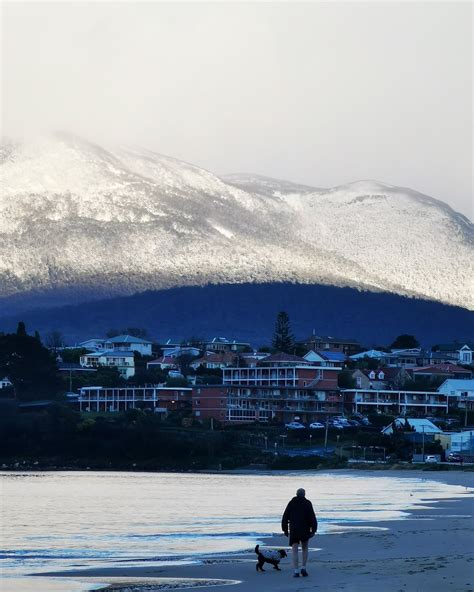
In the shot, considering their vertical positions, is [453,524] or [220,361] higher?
[220,361]

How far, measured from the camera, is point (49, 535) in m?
37.4

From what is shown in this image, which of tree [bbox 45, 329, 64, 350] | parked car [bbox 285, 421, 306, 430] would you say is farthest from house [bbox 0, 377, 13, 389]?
tree [bbox 45, 329, 64, 350]

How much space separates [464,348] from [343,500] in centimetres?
12341

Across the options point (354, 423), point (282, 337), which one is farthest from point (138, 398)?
point (282, 337)

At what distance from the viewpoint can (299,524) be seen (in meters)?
26.2

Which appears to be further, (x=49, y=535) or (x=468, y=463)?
(x=468, y=463)

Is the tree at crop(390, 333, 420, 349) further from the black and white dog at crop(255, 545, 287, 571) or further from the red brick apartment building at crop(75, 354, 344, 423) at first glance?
the black and white dog at crop(255, 545, 287, 571)

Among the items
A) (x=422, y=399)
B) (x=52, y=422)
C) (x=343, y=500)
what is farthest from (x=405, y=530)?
(x=422, y=399)

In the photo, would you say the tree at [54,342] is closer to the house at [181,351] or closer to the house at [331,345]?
the house at [181,351]

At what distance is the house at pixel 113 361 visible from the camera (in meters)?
142

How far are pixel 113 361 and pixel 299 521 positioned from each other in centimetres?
11904

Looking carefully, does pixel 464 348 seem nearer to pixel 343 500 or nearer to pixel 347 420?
pixel 347 420

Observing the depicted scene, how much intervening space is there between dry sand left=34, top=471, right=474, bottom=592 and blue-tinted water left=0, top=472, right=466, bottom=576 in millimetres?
1671

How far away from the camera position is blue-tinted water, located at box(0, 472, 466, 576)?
33.2 m
